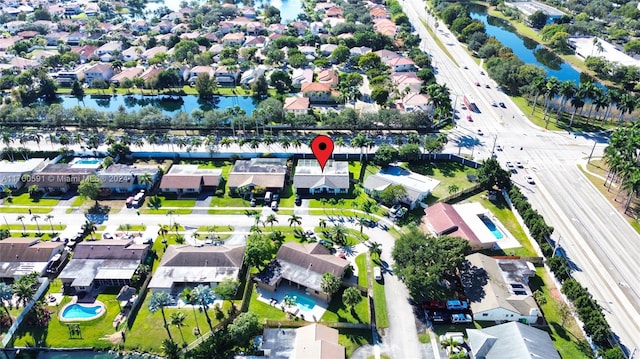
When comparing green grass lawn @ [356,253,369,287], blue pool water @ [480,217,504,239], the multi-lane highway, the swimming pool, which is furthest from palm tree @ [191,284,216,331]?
the multi-lane highway

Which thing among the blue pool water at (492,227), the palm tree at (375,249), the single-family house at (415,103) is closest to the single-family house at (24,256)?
the palm tree at (375,249)

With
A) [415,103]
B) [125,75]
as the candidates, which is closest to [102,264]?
[415,103]

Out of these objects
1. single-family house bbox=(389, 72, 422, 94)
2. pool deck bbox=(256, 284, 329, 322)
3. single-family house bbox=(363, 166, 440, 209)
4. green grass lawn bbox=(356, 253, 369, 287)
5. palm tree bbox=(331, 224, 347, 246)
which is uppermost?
single-family house bbox=(389, 72, 422, 94)

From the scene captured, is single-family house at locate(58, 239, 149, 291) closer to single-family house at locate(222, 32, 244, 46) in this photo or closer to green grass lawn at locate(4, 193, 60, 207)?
green grass lawn at locate(4, 193, 60, 207)

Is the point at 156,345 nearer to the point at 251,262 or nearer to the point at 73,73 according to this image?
the point at 251,262

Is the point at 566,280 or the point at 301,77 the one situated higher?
the point at 566,280

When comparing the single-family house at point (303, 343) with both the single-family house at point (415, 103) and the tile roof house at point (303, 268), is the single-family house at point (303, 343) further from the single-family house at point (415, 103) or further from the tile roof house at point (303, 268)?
the single-family house at point (415, 103)

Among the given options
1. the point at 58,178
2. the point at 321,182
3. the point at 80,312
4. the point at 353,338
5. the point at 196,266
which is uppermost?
the point at 321,182

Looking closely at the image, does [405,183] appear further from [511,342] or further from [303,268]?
[511,342]
